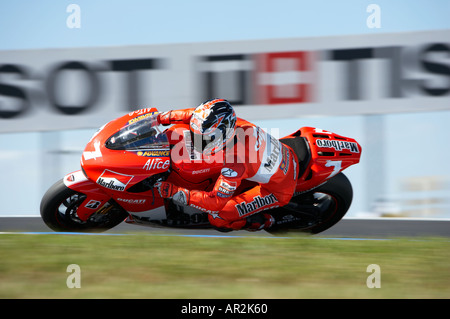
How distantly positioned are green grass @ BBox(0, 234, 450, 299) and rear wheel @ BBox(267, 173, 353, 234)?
306 millimetres

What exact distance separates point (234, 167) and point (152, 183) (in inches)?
28.7

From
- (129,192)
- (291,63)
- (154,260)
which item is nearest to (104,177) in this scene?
(129,192)

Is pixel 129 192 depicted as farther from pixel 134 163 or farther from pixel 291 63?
pixel 291 63

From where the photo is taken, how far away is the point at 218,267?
13.7ft

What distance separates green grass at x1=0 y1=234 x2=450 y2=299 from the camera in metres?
3.73

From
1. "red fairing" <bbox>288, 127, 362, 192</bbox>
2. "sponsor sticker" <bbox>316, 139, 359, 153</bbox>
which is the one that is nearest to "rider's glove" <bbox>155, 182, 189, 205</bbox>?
"red fairing" <bbox>288, 127, 362, 192</bbox>

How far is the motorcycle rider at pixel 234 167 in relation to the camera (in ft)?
14.9

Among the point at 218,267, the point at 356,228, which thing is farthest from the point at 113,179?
the point at 356,228

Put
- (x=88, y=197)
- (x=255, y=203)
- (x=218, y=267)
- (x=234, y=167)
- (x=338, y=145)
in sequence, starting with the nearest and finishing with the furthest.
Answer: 1. (x=218, y=267)
2. (x=234, y=167)
3. (x=88, y=197)
4. (x=255, y=203)
5. (x=338, y=145)

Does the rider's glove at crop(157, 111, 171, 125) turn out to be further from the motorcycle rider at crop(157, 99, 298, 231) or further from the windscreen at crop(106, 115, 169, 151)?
the windscreen at crop(106, 115, 169, 151)

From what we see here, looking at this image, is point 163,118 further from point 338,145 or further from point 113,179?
point 338,145

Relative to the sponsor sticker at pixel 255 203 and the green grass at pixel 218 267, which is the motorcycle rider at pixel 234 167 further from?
the green grass at pixel 218 267
